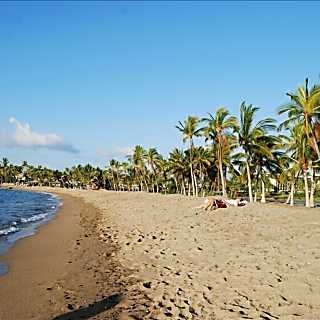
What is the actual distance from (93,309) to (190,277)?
2.49m

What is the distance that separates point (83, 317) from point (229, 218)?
12.9m

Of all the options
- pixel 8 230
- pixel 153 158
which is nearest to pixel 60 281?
pixel 8 230

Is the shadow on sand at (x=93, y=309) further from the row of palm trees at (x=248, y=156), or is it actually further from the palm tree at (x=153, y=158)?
the palm tree at (x=153, y=158)

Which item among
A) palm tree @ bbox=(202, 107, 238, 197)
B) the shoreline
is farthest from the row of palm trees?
the shoreline

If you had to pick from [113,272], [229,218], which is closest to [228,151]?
[229,218]

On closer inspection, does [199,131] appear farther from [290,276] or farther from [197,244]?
[290,276]

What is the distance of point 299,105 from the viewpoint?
27.3m

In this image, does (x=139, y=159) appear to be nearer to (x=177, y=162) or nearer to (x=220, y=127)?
(x=177, y=162)

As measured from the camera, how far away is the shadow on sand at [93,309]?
6865 millimetres

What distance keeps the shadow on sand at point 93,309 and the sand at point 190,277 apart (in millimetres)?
18

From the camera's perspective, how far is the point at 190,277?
888 cm

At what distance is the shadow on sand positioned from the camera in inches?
270

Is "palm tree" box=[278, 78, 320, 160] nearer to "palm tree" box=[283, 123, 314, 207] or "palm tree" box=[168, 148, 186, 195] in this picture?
"palm tree" box=[283, 123, 314, 207]

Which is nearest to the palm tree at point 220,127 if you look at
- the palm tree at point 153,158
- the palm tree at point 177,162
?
the palm tree at point 177,162
